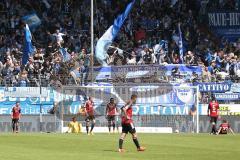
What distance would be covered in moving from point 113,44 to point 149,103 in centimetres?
789

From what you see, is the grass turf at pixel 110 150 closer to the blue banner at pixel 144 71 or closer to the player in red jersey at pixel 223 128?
the player in red jersey at pixel 223 128

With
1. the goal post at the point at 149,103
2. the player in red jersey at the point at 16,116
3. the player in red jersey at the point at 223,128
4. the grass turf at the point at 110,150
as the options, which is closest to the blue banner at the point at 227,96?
the goal post at the point at 149,103

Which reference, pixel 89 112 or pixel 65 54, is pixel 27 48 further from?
pixel 89 112

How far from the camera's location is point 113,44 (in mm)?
53375

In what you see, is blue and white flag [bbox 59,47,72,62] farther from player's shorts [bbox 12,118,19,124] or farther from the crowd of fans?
player's shorts [bbox 12,118,19,124]

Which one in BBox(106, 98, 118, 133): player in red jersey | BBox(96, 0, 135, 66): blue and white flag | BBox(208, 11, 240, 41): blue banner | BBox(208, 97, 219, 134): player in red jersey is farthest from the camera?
BBox(208, 11, 240, 41): blue banner

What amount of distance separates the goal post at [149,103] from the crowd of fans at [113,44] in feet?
3.21

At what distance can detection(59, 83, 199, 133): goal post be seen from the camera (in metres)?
46.5

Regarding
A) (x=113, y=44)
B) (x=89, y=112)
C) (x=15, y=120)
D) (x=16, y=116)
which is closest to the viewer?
(x=89, y=112)

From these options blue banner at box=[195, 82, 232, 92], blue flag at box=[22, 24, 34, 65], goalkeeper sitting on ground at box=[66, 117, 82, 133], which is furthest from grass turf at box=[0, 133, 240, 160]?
blue flag at box=[22, 24, 34, 65]

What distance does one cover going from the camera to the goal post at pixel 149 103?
46.5m

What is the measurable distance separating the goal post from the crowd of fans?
0.98 m

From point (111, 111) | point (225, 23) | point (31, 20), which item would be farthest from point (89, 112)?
point (225, 23)

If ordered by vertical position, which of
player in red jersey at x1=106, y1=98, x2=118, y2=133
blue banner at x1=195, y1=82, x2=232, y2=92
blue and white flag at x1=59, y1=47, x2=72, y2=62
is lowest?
player in red jersey at x1=106, y1=98, x2=118, y2=133
